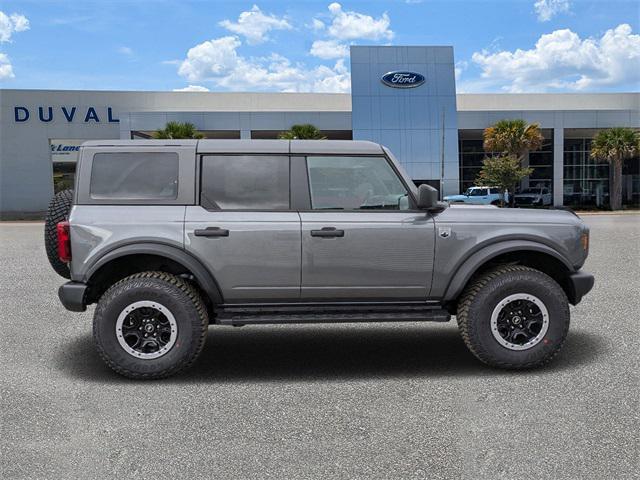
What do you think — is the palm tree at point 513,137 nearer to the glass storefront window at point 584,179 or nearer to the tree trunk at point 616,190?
the tree trunk at point 616,190

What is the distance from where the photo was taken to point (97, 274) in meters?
4.86

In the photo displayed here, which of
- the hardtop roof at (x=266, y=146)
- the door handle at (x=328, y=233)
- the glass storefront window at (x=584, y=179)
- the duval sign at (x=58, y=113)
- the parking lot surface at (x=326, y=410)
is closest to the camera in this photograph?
the parking lot surface at (x=326, y=410)

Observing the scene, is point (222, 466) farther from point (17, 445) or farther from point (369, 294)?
point (369, 294)

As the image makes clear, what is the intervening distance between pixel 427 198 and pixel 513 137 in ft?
114

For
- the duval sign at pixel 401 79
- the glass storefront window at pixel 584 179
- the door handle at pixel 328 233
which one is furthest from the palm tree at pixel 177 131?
the door handle at pixel 328 233

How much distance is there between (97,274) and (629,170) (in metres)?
49.2

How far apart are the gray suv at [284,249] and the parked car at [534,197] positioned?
36.9 metres

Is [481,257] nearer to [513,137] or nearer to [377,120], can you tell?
[377,120]

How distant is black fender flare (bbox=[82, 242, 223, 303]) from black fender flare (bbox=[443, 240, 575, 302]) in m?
2.05

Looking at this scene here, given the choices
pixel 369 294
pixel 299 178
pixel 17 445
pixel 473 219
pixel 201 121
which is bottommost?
pixel 17 445

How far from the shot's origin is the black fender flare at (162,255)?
184 inches

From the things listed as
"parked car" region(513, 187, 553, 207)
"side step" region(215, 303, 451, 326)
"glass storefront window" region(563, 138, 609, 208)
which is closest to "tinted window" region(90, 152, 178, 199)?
"side step" region(215, 303, 451, 326)

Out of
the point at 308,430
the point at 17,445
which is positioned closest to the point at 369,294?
the point at 308,430

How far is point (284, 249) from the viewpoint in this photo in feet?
15.5
